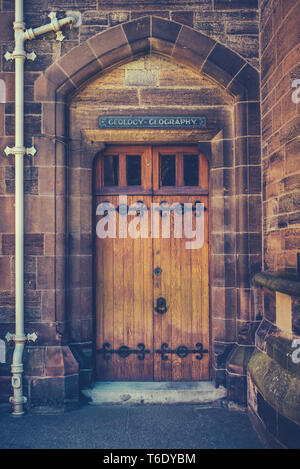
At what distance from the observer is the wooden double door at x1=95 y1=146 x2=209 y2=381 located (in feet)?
14.0

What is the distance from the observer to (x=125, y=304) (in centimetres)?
427

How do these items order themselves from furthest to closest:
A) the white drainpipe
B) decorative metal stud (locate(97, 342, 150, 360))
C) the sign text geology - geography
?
decorative metal stud (locate(97, 342, 150, 360)) < the sign text geology - geography < the white drainpipe

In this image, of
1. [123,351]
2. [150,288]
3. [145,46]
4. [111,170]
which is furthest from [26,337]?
[145,46]

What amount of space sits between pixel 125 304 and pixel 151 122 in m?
2.08

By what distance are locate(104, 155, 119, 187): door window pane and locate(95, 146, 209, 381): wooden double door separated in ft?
0.34

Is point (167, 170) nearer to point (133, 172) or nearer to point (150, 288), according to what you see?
point (133, 172)

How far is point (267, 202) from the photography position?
12.6 ft

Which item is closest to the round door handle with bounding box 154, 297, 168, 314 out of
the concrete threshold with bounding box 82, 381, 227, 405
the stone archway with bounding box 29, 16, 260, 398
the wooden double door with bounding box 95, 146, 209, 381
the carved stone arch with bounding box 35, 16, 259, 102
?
the wooden double door with bounding box 95, 146, 209, 381

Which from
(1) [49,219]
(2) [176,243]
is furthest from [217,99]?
(1) [49,219]

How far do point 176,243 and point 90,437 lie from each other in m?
2.14

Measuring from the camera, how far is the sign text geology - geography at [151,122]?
13.4 ft

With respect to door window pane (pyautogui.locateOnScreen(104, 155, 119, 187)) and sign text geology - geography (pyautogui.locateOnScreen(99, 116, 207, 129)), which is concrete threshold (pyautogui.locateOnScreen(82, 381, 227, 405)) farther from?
sign text geology - geography (pyautogui.locateOnScreen(99, 116, 207, 129))

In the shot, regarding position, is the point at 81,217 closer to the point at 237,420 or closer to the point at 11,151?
the point at 11,151
